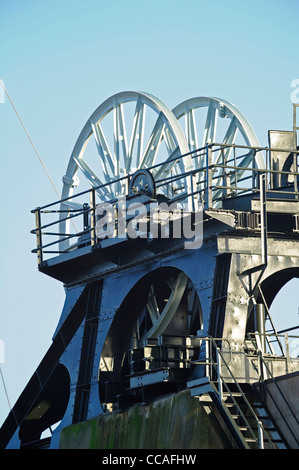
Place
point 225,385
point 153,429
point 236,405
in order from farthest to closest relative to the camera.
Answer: point 153,429
point 225,385
point 236,405

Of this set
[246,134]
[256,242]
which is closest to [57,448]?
[256,242]

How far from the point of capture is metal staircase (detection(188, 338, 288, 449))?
66.8 feet

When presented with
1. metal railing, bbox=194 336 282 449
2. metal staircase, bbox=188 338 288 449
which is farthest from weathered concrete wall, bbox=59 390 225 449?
metal railing, bbox=194 336 282 449

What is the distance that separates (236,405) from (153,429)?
282 centimetres

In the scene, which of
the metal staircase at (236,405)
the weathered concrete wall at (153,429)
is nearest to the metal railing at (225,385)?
the metal staircase at (236,405)

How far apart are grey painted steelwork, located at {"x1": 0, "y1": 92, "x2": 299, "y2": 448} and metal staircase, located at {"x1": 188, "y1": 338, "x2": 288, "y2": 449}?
0.58 ft

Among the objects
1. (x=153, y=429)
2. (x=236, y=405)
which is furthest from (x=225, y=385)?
(x=153, y=429)

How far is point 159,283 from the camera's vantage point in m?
26.0

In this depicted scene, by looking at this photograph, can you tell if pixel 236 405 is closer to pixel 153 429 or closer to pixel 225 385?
pixel 225 385

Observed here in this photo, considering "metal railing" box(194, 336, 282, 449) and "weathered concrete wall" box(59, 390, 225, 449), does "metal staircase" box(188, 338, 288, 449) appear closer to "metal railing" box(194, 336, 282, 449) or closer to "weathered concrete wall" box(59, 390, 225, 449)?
"metal railing" box(194, 336, 282, 449)

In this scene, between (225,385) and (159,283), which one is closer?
(225,385)

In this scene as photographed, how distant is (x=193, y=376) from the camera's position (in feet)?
74.4

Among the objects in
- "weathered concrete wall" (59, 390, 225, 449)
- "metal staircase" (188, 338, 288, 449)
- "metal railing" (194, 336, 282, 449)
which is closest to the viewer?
"metal railing" (194, 336, 282, 449)
